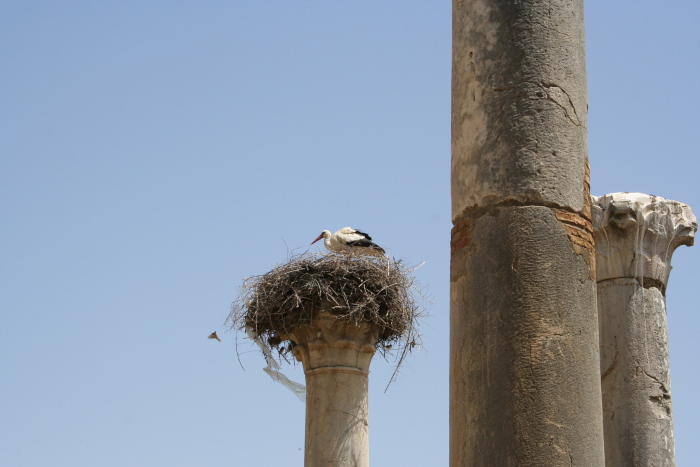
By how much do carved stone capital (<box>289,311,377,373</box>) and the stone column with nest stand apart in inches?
0.4

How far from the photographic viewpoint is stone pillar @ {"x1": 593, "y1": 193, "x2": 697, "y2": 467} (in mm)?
8203

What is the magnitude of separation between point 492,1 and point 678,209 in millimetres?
4215

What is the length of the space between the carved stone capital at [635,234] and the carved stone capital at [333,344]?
3.67m

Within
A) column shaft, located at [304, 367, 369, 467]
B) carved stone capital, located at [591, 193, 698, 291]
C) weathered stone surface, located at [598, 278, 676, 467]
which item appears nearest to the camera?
weathered stone surface, located at [598, 278, 676, 467]

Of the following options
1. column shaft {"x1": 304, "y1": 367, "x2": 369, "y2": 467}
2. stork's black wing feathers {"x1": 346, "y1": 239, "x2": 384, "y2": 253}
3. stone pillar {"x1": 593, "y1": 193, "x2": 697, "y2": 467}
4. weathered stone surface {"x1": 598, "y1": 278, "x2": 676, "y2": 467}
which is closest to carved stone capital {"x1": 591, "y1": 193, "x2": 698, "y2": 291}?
stone pillar {"x1": 593, "y1": 193, "x2": 697, "y2": 467}

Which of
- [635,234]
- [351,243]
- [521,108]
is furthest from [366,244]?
[521,108]

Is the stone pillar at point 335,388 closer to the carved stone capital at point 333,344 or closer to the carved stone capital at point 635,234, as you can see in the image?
the carved stone capital at point 333,344

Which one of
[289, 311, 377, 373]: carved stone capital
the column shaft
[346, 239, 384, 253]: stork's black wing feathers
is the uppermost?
[346, 239, 384, 253]: stork's black wing feathers

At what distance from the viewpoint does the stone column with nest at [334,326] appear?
11156 millimetres

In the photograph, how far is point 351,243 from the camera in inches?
550

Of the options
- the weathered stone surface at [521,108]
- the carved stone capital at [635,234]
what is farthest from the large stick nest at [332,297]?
the weathered stone surface at [521,108]

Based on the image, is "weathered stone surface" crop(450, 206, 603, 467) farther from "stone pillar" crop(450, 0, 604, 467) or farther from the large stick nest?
the large stick nest

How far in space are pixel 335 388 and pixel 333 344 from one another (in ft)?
1.76

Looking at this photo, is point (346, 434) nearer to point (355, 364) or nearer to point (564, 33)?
point (355, 364)
